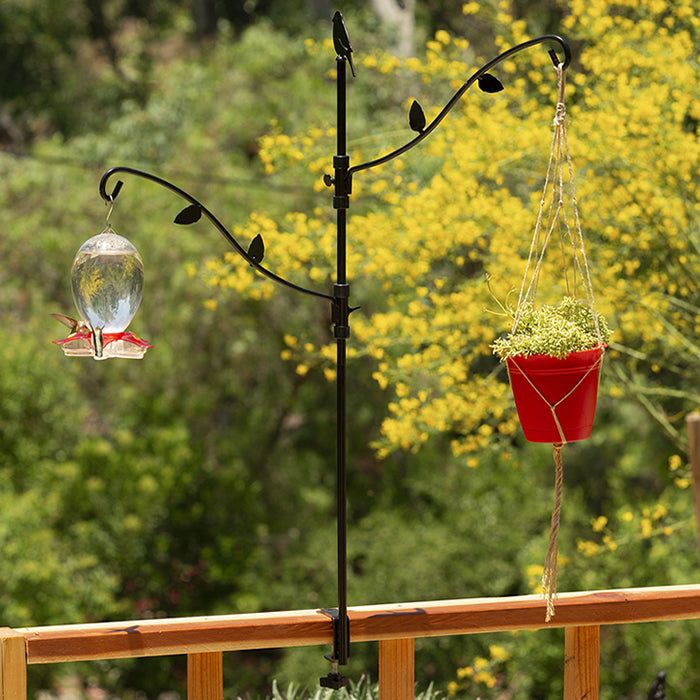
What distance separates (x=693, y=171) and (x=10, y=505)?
460 centimetres

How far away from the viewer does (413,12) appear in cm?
841

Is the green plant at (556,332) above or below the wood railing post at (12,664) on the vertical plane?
above

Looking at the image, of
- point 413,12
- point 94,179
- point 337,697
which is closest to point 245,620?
point 337,697

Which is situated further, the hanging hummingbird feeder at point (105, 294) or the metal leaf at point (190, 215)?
the metal leaf at point (190, 215)

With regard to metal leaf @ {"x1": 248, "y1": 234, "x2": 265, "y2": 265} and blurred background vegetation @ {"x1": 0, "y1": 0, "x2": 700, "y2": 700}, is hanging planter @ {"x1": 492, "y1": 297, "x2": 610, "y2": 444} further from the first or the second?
blurred background vegetation @ {"x1": 0, "y1": 0, "x2": 700, "y2": 700}

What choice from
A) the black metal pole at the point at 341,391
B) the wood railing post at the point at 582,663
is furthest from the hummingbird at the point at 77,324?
the wood railing post at the point at 582,663

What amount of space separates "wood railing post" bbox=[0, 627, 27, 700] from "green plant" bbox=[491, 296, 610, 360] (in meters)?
0.94

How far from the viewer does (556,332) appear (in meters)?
1.77

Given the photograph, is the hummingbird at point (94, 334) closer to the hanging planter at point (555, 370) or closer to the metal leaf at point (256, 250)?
the metal leaf at point (256, 250)

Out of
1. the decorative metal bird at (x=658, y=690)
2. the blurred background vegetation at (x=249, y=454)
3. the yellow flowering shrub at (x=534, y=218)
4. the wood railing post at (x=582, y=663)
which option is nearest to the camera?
the wood railing post at (x=582, y=663)

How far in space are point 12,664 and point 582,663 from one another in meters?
1.00

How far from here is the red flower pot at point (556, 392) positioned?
5.82 feet

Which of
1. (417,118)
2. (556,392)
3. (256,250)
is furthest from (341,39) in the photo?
(556,392)

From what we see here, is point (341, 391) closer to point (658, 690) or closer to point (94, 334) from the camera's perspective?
point (94, 334)
